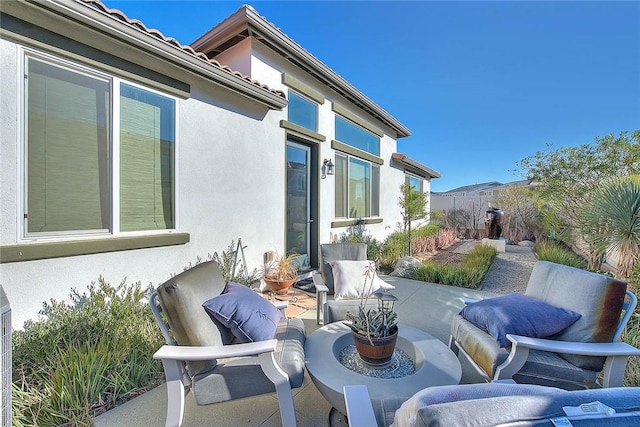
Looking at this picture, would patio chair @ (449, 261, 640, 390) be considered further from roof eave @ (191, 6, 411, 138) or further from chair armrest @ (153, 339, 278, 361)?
roof eave @ (191, 6, 411, 138)

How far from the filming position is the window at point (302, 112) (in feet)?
18.0

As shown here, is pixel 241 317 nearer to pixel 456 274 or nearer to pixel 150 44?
pixel 150 44

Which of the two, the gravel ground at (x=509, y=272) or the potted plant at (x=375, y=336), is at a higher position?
the potted plant at (x=375, y=336)

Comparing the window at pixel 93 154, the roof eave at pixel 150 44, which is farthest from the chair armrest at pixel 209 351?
the roof eave at pixel 150 44

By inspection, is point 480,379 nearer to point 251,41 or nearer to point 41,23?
point 41,23

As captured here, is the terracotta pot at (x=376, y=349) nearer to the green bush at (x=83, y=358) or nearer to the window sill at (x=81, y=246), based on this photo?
the green bush at (x=83, y=358)

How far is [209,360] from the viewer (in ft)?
6.17

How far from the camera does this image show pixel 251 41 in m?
4.63

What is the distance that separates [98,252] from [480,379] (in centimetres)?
406

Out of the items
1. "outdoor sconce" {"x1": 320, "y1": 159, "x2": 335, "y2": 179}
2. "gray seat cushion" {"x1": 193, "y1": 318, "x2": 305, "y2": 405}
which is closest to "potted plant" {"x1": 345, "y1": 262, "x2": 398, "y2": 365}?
"gray seat cushion" {"x1": 193, "y1": 318, "x2": 305, "y2": 405}

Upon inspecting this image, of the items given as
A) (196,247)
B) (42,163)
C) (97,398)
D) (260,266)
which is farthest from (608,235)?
(42,163)

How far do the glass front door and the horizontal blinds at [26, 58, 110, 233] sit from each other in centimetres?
312

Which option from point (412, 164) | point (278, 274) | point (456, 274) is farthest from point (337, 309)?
point (412, 164)

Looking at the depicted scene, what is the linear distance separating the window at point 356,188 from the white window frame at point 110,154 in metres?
4.01
